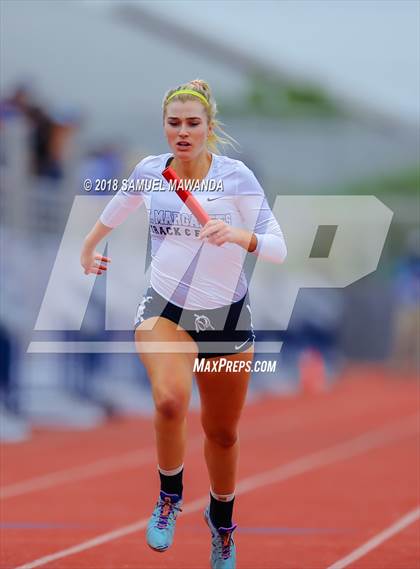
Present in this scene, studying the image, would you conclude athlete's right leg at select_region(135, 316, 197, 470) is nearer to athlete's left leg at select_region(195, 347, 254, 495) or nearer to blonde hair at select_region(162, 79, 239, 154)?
athlete's left leg at select_region(195, 347, 254, 495)

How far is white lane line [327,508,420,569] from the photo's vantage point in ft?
22.2

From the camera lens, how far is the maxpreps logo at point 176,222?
5484 millimetres

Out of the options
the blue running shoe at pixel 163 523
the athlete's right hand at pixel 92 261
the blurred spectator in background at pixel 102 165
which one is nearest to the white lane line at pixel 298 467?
the blue running shoe at pixel 163 523

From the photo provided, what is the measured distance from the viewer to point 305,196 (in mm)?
23406

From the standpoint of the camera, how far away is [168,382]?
539 centimetres

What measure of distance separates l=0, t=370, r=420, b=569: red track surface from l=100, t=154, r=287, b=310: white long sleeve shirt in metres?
1.66

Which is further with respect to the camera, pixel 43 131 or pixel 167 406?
pixel 43 131

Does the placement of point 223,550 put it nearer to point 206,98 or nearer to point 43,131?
point 206,98

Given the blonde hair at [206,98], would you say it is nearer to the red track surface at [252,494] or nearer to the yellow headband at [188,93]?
the yellow headband at [188,93]

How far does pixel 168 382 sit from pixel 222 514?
0.85 m

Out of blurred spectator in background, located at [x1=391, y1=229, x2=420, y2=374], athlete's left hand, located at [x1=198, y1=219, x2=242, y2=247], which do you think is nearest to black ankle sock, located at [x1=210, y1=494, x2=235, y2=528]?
athlete's left hand, located at [x1=198, y1=219, x2=242, y2=247]

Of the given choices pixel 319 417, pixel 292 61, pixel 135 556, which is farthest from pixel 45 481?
→ pixel 292 61

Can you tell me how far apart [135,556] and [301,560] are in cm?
89

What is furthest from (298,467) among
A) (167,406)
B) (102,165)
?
(167,406)
